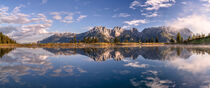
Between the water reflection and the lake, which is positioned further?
the water reflection

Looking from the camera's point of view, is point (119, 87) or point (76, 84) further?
point (76, 84)

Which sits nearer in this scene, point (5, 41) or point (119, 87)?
point (119, 87)

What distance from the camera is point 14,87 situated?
1213cm

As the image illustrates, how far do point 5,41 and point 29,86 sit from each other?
230100 mm

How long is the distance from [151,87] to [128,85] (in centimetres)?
195

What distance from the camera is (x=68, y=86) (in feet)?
40.8

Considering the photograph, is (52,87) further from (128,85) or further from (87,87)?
(128,85)

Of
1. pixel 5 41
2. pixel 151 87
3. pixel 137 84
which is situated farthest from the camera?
pixel 5 41

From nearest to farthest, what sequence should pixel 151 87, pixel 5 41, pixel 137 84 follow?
1. pixel 151 87
2. pixel 137 84
3. pixel 5 41

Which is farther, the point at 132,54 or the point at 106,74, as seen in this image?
the point at 132,54

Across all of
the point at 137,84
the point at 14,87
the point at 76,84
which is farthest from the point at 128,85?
the point at 14,87

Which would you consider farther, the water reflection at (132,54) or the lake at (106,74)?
the water reflection at (132,54)

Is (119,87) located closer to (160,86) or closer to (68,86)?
(160,86)

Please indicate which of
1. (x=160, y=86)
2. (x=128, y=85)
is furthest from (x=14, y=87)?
(x=160, y=86)
